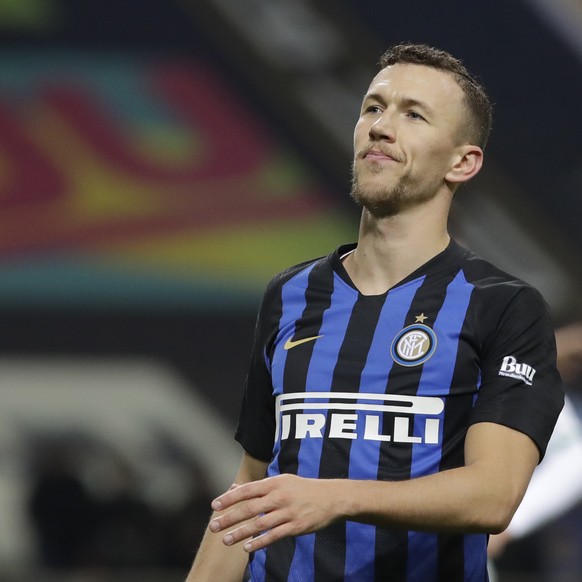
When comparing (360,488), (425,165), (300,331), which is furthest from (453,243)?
(360,488)

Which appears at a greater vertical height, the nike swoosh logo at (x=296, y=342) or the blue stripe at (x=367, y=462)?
the nike swoosh logo at (x=296, y=342)

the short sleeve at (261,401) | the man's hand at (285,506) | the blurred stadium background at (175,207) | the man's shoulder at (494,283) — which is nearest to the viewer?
the man's hand at (285,506)

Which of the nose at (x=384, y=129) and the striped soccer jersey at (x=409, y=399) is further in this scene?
the nose at (x=384, y=129)

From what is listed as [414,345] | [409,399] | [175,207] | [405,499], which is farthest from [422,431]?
[175,207]

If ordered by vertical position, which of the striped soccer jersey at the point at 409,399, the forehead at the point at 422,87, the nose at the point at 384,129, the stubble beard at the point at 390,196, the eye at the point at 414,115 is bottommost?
the striped soccer jersey at the point at 409,399

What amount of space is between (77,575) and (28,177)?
242 cm

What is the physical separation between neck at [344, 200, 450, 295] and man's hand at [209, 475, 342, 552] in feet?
2.00

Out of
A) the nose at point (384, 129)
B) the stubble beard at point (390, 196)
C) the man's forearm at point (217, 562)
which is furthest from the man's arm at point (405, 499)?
the nose at point (384, 129)

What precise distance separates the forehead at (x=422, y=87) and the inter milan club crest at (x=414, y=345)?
0.45 metres

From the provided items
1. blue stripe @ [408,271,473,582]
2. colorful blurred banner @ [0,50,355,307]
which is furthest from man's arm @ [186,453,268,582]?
colorful blurred banner @ [0,50,355,307]

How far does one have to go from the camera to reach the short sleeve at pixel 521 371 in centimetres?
199

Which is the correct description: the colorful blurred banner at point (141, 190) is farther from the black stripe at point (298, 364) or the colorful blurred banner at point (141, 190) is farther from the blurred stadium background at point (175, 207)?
the black stripe at point (298, 364)

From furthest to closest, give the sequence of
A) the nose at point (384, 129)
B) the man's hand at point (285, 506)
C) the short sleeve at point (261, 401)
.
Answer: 1. the short sleeve at point (261, 401)
2. the nose at point (384, 129)
3. the man's hand at point (285, 506)

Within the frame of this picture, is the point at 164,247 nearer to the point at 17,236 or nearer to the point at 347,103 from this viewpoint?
the point at 17,236
